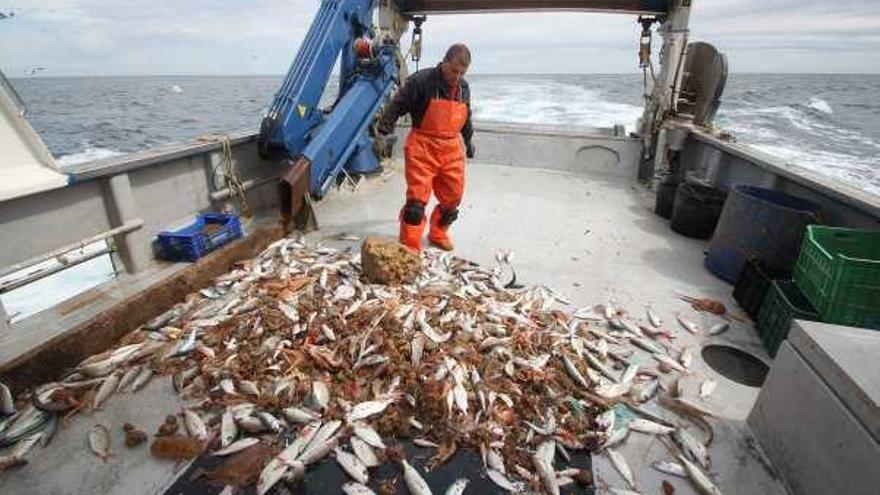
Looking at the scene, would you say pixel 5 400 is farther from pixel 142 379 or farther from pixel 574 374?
pixel 574 374

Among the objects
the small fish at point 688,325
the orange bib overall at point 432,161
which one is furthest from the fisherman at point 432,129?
the small fish at point 688,325

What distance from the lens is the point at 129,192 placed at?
409 centimetres

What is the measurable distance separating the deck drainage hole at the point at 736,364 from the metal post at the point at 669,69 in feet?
16.9

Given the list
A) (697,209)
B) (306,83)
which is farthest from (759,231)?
(306,83)

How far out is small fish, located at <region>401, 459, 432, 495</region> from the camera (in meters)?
2.28

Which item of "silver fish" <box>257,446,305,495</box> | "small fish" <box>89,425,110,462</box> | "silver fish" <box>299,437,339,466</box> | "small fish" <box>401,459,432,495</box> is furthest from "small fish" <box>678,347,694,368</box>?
"small fish" <box>89,425,110,462</box>

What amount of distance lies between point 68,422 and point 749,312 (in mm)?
5129

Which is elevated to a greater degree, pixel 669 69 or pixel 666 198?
pixel 669 69

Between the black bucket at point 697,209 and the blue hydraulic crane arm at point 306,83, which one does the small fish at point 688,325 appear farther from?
the blue hydraulic crane arm at point 306,83

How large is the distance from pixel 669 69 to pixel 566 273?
15.5 ft

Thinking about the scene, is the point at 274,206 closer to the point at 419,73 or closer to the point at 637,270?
the point at 419,73

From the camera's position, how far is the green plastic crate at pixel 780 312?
3.25m

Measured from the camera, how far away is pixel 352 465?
A: 94.3 inches

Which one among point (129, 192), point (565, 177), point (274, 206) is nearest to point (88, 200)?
point (129, 192)
